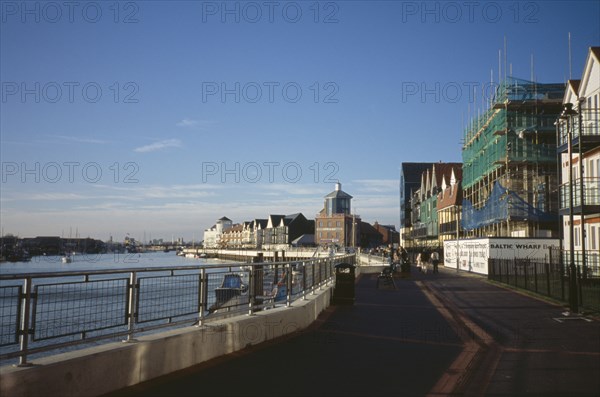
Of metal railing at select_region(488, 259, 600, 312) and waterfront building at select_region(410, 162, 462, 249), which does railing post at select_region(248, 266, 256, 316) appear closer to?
metal railing at select_region(488, 259, 600, 312)

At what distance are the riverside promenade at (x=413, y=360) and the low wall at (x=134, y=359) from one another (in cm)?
18

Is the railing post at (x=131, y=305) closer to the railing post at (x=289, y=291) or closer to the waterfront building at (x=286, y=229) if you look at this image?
the railing post at (x=289, y=291)

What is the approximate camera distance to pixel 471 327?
13.9 metres

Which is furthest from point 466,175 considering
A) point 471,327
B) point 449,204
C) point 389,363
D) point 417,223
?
point 389,363

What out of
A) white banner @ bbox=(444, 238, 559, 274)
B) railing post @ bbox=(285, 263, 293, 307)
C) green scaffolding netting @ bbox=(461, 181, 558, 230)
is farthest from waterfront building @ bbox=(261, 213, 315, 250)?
railing post @ bbox=(285, 263, 293, 307)

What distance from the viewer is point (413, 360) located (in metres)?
9.77

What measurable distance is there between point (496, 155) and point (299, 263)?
39.9 m

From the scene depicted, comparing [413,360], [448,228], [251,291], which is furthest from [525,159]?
[413,360]

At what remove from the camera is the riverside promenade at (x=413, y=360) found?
7.70m

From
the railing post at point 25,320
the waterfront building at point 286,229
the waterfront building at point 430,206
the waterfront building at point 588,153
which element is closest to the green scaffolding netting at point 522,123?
the waterfront building at point 588,153

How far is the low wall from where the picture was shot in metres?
6.12

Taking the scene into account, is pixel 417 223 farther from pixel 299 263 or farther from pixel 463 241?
pixel 299 263

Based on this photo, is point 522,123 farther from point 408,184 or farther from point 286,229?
point 286,229

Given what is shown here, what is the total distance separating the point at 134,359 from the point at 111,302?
0.85m
